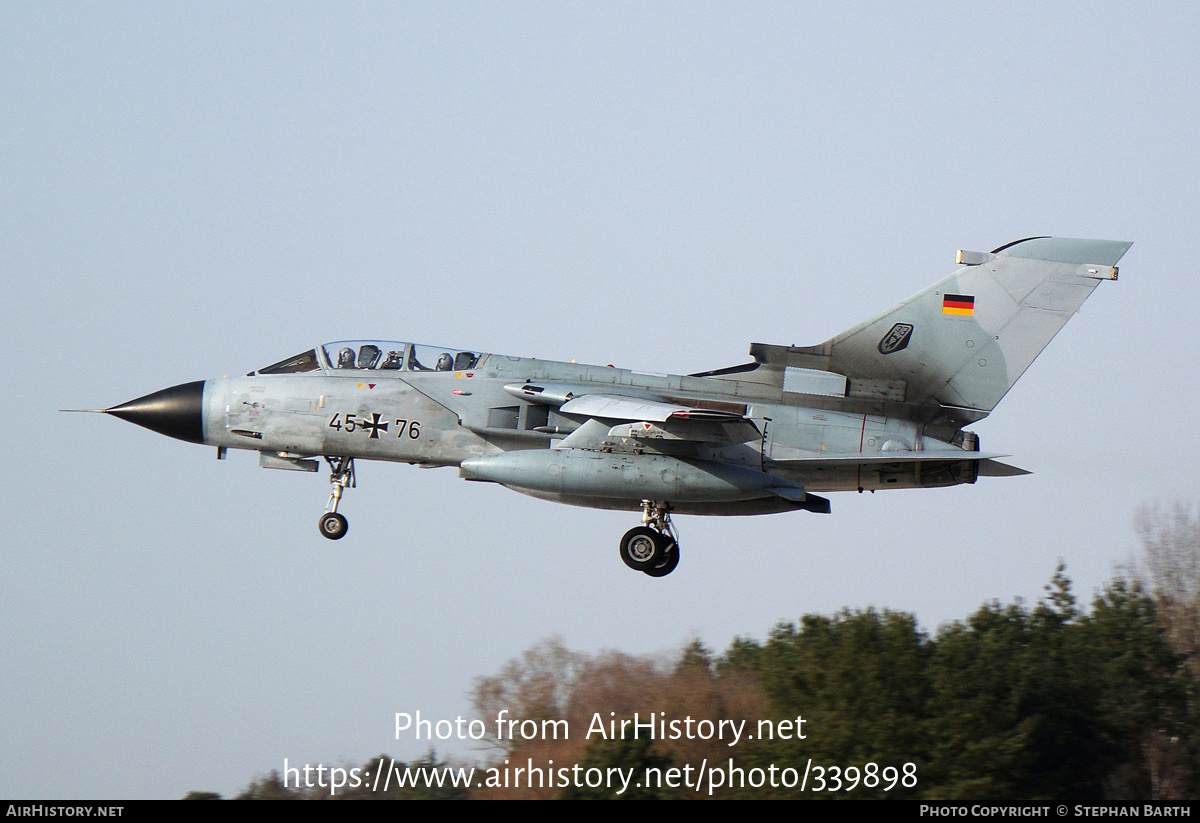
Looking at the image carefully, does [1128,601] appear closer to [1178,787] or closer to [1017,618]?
[1017,618]

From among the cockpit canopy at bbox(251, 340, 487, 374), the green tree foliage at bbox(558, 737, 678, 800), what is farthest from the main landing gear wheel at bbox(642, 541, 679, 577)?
the green tree foliage at bbox(558, 737, 678, 800)

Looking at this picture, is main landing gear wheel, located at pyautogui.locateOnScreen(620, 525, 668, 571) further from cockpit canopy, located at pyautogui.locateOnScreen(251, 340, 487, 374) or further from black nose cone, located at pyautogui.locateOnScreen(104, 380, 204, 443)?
black nose cone, located at pyautogui.locateOnScreen(104, 380, 204, 443)

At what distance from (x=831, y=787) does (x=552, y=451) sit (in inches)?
440

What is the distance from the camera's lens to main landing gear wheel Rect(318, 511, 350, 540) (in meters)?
19.2

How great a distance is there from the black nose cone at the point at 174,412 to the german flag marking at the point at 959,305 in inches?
417

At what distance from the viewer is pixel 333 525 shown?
19.2 m

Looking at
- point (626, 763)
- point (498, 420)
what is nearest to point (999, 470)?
point (498, 420)

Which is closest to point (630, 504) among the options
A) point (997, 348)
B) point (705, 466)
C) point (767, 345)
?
point (705, 466)

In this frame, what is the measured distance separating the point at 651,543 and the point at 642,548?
0.47ft

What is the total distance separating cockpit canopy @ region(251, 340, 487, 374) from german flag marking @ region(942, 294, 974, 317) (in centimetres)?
648

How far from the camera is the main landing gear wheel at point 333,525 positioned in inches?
755

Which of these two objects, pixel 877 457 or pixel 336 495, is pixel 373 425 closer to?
pixel 336 495

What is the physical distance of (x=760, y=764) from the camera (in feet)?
86.4

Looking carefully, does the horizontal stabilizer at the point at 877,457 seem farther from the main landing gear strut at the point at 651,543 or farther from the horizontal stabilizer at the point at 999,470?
the main landing gear strut at the point at 651,543
